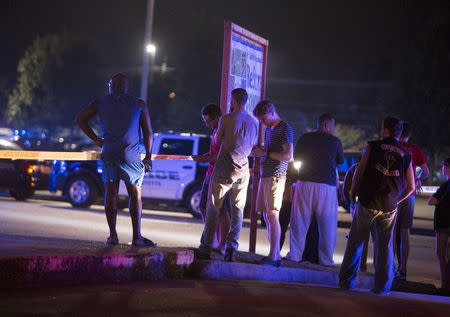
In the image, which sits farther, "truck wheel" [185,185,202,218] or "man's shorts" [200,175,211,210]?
"truck wheel" [185,185,202,218]

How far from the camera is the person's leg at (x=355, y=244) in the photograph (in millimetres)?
7305

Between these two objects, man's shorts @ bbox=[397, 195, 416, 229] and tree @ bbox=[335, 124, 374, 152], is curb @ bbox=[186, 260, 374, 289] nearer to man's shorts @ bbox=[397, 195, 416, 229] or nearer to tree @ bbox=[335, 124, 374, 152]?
man's shorts @ bbox=[397, 195, 416, 229]

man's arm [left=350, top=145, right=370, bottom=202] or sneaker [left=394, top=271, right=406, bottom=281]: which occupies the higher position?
man's arm [left=350, top=145, right=370, bottom=202]

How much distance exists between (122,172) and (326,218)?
9.27 feet

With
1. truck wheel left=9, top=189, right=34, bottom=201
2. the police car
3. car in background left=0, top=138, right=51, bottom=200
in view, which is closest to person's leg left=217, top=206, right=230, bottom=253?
the police car

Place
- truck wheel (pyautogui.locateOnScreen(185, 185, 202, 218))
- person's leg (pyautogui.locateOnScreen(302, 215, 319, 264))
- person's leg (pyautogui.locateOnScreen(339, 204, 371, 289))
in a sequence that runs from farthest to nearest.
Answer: truck wheel (pyautogui.locateOnScreen(185, 185, 202, 218))
person's leg (pyautogui.locateOnScreen(302, 215, 319, 264))
person's leg (pyautogui.locateOnScreen(339, 204, 371, 289))

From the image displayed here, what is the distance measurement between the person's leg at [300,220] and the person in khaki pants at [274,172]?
0.88 m

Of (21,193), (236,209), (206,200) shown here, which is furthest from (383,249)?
(21,193)

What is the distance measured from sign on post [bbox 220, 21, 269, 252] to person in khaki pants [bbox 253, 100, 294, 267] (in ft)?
2.29

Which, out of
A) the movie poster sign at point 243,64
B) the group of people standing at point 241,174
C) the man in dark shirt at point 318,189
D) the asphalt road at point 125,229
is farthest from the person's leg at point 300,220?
the asphalt road at point 125,229

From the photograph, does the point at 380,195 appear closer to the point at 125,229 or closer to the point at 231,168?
the point at 231,168

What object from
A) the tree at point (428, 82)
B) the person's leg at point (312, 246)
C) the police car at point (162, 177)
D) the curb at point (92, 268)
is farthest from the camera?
the tree at point (428, 82)

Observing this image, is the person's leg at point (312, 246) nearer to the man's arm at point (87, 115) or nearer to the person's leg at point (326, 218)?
the person's leg at point (326, 218)

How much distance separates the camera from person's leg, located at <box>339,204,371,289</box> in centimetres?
730
